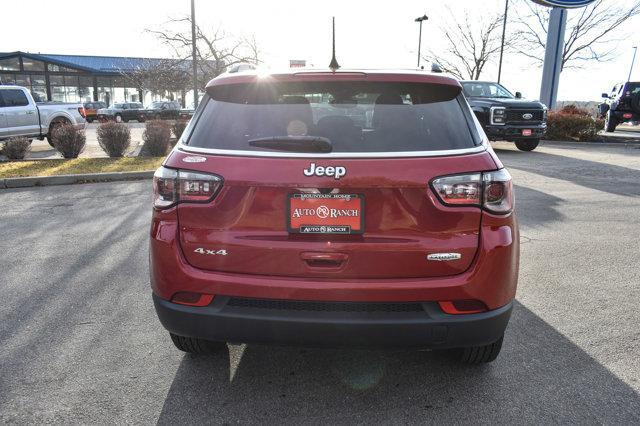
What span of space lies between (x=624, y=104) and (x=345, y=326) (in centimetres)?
2330

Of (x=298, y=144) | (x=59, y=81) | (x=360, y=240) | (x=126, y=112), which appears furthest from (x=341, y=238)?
(x=59, y=81)

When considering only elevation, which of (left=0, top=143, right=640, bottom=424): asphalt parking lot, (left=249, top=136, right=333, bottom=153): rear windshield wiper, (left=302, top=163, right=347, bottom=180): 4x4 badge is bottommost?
(left=0, top=143, right=640, bottom=424): asphalt parking lot

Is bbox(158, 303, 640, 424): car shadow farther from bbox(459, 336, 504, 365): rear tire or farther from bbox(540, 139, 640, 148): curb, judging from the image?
bbox(540, 139, 640, 148): curb

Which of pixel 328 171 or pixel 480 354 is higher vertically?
pixel 328 171

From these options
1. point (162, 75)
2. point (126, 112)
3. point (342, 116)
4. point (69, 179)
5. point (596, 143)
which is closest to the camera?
point (342, 116)

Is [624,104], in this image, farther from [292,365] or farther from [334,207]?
[334,207]

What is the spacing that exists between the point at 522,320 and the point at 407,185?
6.41 feet

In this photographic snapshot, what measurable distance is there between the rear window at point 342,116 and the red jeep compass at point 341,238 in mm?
15

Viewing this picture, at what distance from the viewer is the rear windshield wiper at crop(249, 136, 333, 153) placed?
7.78 ft

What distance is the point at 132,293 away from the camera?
415 cm

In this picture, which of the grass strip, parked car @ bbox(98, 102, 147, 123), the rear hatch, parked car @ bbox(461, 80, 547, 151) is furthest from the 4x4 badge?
parked car @ bbox(98, 102, 147, 123)

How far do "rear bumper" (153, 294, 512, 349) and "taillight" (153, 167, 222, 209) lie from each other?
1.67 feet

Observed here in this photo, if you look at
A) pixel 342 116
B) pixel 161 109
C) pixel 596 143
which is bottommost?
pixel 596 143

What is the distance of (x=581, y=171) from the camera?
1121 cm
